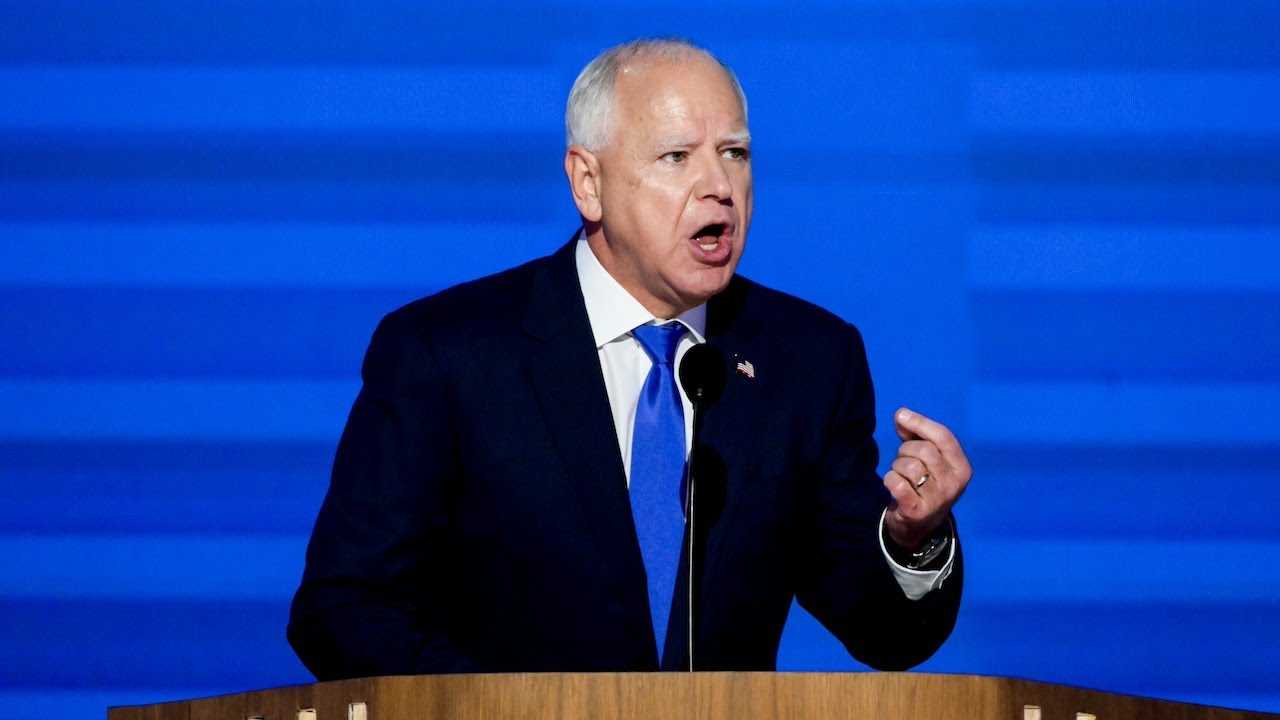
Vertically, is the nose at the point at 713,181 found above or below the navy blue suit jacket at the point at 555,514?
above

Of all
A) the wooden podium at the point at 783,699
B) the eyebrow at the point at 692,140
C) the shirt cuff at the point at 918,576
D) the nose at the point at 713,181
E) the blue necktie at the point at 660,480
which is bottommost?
the wooden podium at the point at 783,699

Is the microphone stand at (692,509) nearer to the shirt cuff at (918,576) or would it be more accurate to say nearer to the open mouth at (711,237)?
the shirt cuff at (918,576)

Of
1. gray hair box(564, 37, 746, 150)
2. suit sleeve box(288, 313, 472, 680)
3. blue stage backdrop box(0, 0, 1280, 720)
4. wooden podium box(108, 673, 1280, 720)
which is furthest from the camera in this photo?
blue stage backdrop box(0, 0, 1280, 720)

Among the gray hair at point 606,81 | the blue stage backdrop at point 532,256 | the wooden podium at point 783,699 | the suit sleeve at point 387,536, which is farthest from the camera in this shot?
the blue stage backdrop at point 532,256

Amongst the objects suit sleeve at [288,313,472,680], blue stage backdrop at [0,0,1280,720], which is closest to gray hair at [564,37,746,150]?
suit sleeve at [288,313,472,680]

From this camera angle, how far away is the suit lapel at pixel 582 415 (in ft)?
7.95

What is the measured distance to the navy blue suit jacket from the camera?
2.39 m

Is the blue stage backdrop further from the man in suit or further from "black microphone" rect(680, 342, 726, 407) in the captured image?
"black microphone" rect(680, 342, 726, 407)

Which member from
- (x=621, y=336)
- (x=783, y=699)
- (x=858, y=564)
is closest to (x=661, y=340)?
(x=621, y=336)

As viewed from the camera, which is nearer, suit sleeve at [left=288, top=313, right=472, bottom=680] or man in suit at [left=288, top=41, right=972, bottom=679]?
suit sleeve at [left=288, top=313, right=472, bottom=680]

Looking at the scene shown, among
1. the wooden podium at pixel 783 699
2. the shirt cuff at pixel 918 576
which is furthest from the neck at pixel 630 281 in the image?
the wooden podium at pixel 783 699

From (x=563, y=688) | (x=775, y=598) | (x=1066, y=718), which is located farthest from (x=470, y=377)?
(x=1066, y=718)

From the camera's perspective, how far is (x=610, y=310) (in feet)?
8.56

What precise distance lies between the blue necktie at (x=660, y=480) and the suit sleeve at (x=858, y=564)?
219 mm
